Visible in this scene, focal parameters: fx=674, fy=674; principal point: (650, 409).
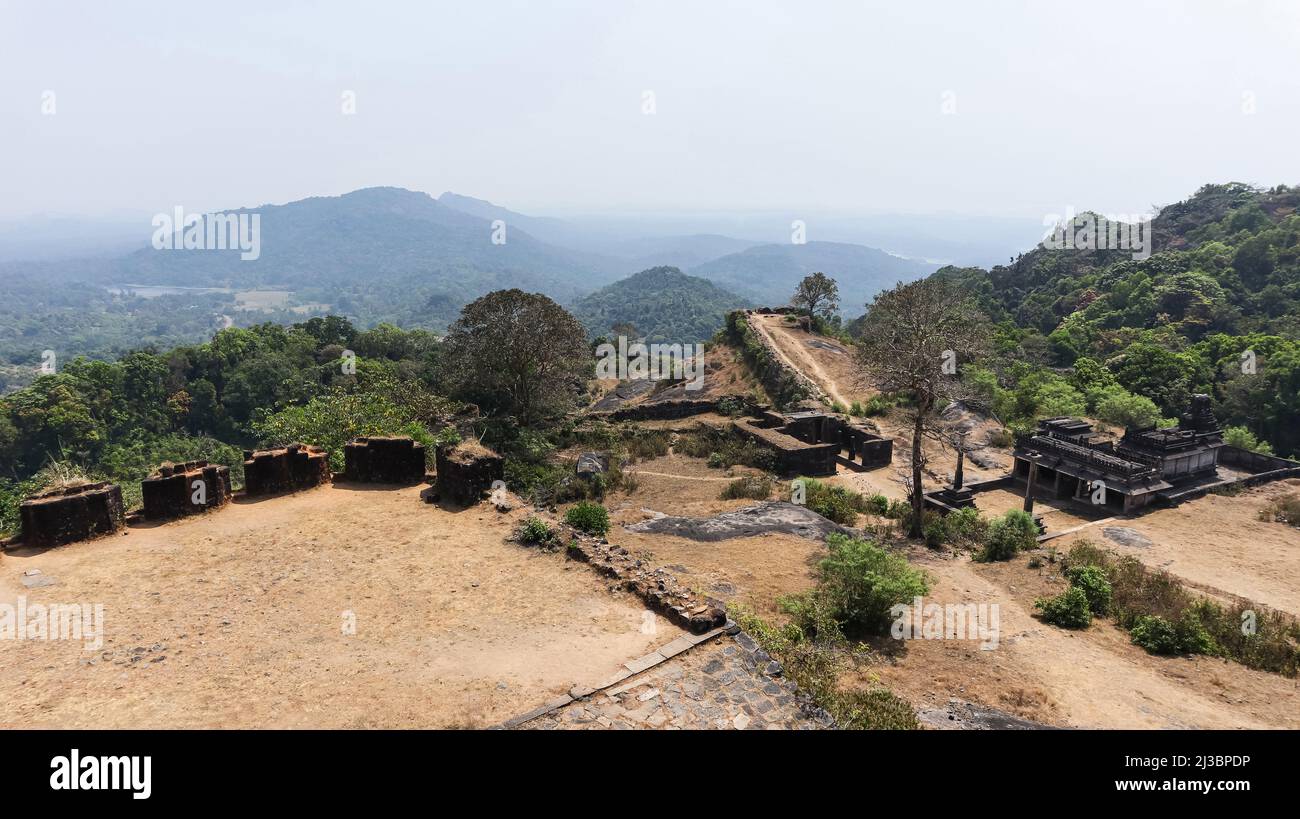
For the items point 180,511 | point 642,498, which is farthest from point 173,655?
point 642,498

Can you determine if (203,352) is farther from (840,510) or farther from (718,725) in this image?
(718,725)

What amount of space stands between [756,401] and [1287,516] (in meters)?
19.4

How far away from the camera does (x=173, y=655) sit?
27.3 feet

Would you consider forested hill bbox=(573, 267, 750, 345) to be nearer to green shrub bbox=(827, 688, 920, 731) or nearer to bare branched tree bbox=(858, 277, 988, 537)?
bare branched tree bbox=(858, 277, 988, 537)

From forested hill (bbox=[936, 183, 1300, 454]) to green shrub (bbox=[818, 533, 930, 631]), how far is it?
25.5m

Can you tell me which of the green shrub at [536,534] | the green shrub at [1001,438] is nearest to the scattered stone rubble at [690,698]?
the green shrub at [536,534]

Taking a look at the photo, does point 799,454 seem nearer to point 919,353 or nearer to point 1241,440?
point 919,353

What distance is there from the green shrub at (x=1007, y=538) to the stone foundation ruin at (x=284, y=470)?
15.8 meters

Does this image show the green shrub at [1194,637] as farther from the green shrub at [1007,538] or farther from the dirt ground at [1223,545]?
the dirt ground at [1223,545]

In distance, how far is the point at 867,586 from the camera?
38.1ft

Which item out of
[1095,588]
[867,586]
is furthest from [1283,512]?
[867,586]

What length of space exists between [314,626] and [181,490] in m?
5.53

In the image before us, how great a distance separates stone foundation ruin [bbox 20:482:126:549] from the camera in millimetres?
11062
